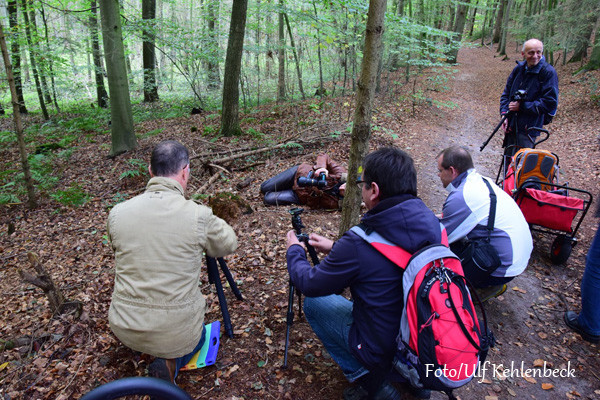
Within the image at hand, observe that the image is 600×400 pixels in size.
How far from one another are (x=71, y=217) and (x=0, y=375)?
4.44 m

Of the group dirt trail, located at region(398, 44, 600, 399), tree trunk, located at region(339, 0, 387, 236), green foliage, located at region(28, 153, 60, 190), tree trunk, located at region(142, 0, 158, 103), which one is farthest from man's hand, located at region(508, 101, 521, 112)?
tree trunk, located at region(142, 0, 158, 103)

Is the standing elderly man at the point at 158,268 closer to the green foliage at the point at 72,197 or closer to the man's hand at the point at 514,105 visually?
the man's hand at the point at 514,105

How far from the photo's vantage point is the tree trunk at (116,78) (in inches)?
314

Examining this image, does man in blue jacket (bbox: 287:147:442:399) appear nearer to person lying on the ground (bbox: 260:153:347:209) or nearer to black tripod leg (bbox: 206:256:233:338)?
black tripod leg (bbox: 206:256:233:338)

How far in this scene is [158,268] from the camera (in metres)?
2.14

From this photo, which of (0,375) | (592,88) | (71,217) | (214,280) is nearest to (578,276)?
(214,280)

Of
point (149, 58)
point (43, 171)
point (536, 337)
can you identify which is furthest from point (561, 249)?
point (149, 58)

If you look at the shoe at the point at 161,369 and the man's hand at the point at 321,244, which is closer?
the shoe at the point at 161,369

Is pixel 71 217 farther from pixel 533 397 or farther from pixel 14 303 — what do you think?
pixel 533 397

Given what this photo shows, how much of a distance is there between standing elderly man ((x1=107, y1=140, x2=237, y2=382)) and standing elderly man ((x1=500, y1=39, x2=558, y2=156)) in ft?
16.8

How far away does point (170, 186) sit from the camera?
A: 2.30 meters

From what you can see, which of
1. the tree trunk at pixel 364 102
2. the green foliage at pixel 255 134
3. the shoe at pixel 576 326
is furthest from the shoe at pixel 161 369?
the green foliage at pixel 255 134

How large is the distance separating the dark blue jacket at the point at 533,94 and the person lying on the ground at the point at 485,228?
259 centimetres

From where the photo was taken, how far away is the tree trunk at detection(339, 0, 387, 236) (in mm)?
2879
